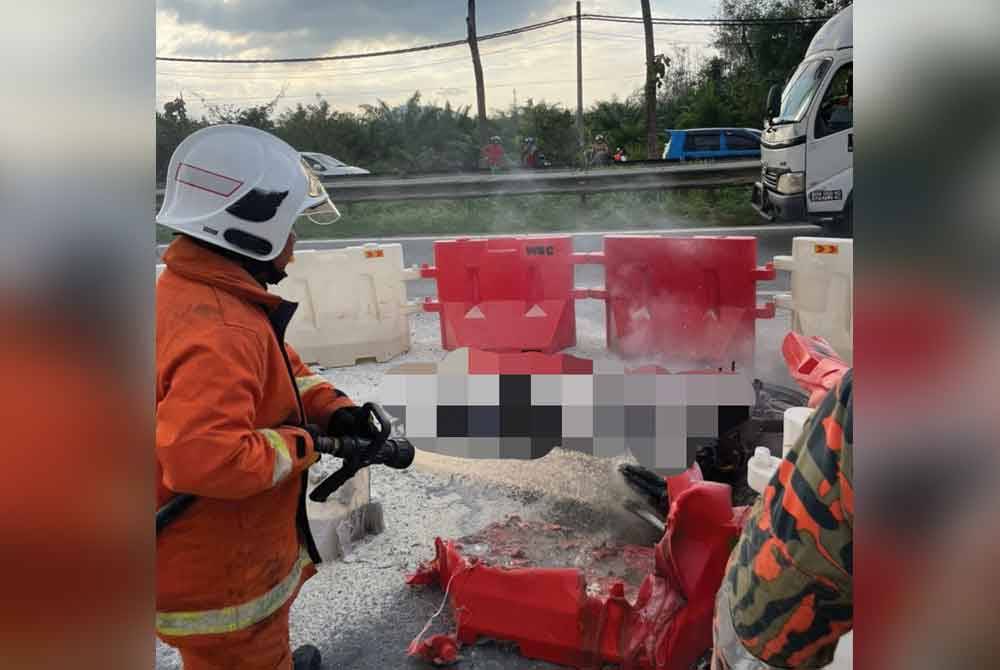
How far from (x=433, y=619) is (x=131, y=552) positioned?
8.80ft

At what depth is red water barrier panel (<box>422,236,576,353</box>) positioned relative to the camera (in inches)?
257

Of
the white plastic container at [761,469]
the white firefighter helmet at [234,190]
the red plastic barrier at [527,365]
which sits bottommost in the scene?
the white plastic container at [761,469]

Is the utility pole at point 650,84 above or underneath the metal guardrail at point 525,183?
above

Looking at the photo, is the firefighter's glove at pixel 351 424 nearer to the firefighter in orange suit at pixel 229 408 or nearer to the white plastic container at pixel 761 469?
the firefighter in orange suit at pixel 229 408

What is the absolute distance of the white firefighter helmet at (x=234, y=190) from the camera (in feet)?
6.93

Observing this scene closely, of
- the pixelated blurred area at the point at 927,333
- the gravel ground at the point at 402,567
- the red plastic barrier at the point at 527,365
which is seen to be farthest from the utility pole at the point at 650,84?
the pixelated blurred area at the point at 927,333

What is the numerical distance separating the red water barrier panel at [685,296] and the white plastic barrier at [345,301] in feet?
5.47

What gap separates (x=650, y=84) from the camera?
55.9 feet

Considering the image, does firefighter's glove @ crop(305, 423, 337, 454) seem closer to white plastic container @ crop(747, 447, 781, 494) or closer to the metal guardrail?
white plastic container @ crop(747, 447, 781, 494)

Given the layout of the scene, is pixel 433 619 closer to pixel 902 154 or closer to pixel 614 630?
pixel 614 630

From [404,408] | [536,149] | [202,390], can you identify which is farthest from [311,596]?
[536,149]

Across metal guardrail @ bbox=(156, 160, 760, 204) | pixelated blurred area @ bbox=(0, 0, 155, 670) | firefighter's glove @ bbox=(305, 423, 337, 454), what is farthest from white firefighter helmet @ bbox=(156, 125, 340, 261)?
metal guardrail @ bbox=(156, 160, 760, 204)

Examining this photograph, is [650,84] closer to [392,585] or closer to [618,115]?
[618,115]

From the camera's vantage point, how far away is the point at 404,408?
439cm
